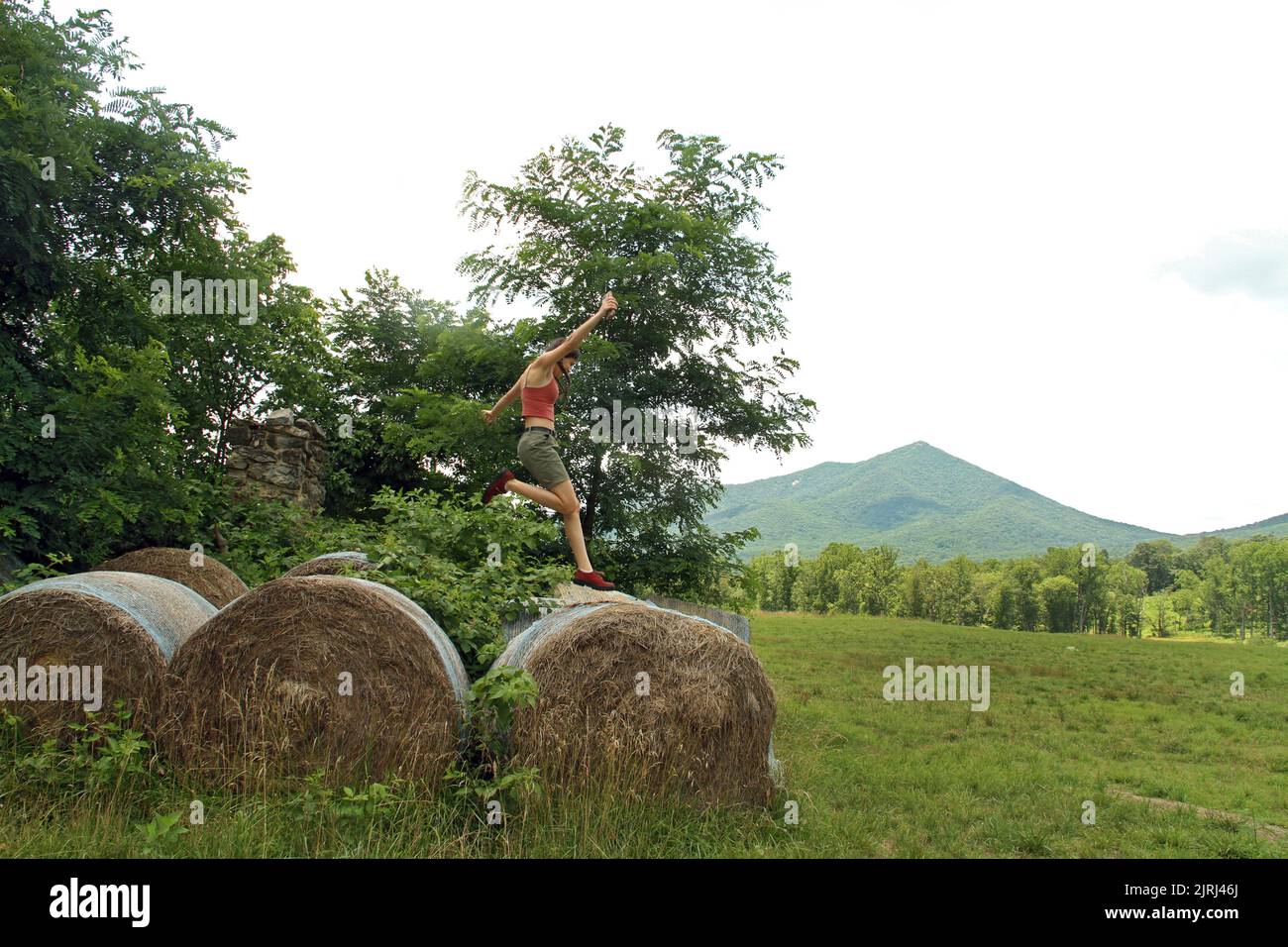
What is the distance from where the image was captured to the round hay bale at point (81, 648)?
5531 millimetres

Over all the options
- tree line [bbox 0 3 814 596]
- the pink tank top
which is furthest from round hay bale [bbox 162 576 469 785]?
tree line [bbox 0 3 814 596]

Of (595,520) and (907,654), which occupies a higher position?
(595,520)

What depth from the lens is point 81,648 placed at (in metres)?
5.67

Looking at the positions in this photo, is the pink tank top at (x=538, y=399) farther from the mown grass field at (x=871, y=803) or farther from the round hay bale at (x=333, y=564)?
Result: the mown grass field at (x=871, y=803)

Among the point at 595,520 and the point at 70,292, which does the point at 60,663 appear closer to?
the point at 70,292

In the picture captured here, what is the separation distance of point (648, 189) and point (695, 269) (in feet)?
8.92

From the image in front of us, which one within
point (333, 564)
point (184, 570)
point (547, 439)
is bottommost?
point (184, 570)

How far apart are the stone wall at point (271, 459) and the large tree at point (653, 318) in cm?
496

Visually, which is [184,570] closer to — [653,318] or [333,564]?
[333,564]

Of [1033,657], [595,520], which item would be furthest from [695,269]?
[1033,657]

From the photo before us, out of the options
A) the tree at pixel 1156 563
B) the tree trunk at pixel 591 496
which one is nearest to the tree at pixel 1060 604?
the tree at pixel 1156 563

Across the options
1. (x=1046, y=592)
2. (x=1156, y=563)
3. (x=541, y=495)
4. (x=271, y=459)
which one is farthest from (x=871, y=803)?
(x=1156, y=563)

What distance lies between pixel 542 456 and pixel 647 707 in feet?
6.90
